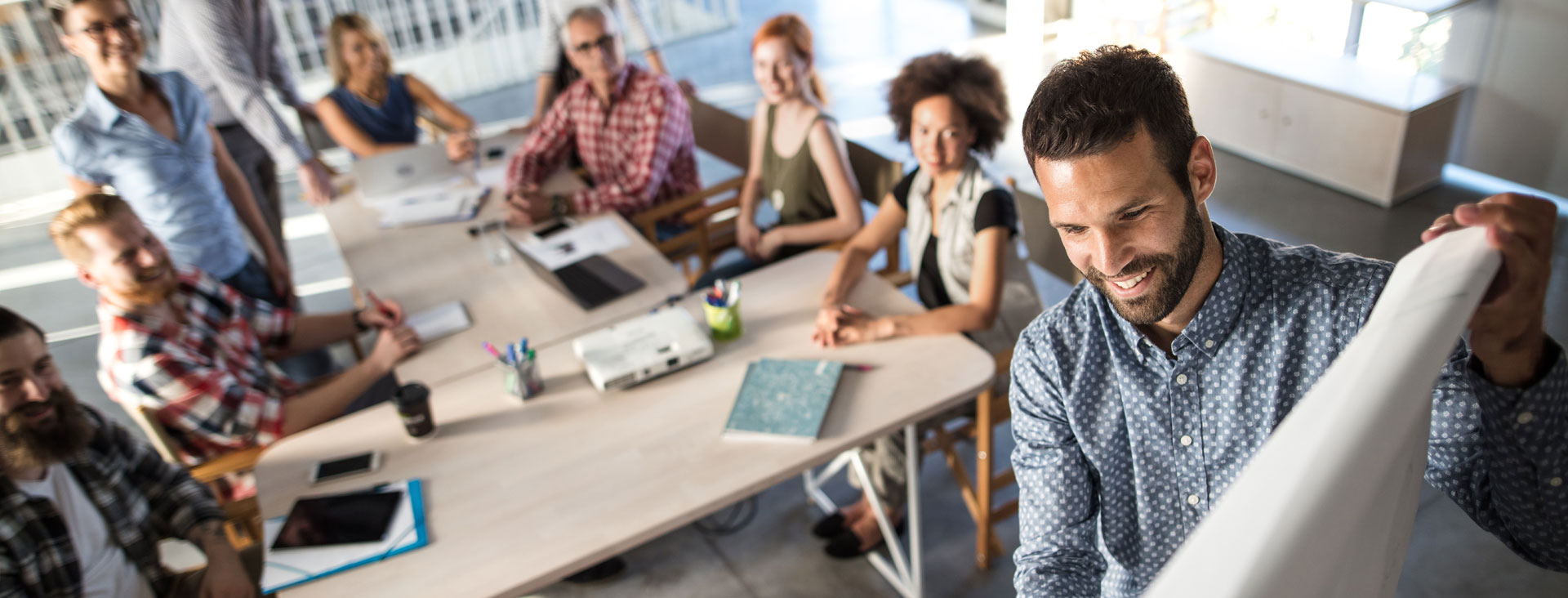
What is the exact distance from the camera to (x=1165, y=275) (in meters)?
1.17

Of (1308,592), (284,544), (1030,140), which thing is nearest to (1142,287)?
(1030,140)

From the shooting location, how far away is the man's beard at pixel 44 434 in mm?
1943

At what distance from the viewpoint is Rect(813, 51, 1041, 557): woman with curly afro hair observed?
2445mm

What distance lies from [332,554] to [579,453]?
1.71 feet

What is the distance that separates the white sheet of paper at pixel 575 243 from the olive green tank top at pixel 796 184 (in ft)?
1.87

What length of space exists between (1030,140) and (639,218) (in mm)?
2435

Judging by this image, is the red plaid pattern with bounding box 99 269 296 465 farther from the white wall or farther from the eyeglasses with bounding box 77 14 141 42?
the white wall

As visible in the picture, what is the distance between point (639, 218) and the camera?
3.46 metres

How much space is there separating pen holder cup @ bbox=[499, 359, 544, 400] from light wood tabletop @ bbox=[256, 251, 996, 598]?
0.09ft

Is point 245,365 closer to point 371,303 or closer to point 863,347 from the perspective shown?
point 371,303

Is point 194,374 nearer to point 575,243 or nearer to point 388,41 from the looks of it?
point 575,243

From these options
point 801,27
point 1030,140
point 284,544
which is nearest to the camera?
point 1030,140

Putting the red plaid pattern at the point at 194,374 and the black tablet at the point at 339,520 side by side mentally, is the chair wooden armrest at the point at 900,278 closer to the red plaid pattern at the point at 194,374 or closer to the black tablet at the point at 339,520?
the black tablet at the point at 339,520

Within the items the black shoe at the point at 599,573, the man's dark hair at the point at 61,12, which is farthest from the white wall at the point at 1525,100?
the man's dark hair at the point at 61,12
